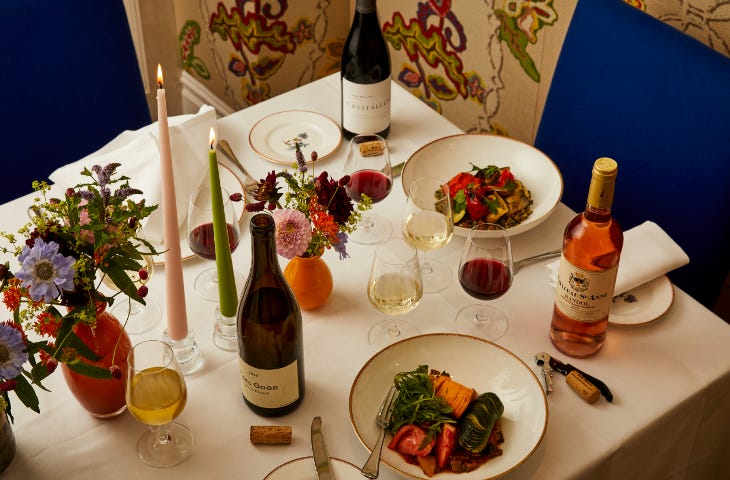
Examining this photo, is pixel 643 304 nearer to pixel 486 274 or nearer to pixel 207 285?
pixel 486 274

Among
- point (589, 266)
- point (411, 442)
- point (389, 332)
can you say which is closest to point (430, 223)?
point (389, 332)

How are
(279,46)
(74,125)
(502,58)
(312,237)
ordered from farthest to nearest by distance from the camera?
(279,46)
(502,58)
(74,125)
(312,237)

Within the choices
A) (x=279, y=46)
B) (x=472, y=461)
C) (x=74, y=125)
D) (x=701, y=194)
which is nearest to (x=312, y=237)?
(x=472, y=461)

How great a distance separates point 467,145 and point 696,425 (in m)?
0.65

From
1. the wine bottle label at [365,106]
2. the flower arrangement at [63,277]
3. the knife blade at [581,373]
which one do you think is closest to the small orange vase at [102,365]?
the flower arrangement at [63,277]

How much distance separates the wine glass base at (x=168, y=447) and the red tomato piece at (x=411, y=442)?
26 cm

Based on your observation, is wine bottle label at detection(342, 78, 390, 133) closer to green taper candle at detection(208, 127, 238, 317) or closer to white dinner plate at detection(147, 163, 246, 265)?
white dinner plate at detection(147, 163, 246, 265)

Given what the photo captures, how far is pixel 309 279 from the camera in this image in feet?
3.96

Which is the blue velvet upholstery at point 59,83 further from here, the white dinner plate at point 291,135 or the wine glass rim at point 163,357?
the wine glass rim at point 163,357

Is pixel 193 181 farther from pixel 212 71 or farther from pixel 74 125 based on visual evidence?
pixel 212 71

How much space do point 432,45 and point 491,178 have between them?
1.09m

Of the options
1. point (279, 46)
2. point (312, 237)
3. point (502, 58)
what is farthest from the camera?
point (279, 46)

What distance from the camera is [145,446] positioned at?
1.05 meters

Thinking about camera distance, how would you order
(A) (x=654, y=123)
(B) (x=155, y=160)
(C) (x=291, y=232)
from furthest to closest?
(A) (x=654, y=123), (B) (x=155, y=160), (C) (x=291, y=232)
